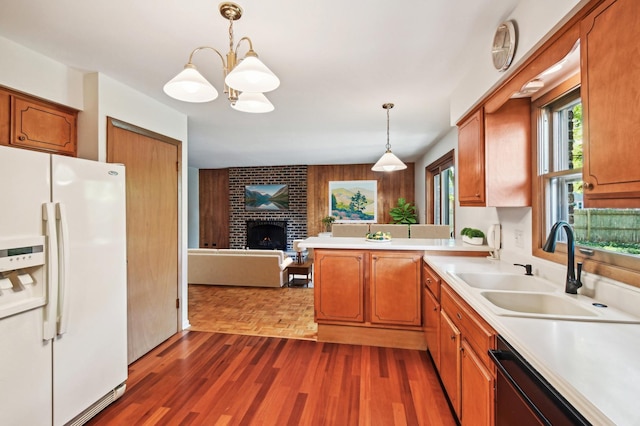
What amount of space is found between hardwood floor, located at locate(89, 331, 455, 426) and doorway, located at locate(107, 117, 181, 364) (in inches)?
10.0

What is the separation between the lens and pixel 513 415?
1.04 metres

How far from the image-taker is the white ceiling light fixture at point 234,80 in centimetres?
128

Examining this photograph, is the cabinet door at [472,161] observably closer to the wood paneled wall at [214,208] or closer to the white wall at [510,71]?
the white wall at [510,71]

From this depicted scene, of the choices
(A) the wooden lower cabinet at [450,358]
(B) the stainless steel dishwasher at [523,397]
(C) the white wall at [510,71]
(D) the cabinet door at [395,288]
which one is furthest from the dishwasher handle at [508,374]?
(D) the cabinet door at [395,288]

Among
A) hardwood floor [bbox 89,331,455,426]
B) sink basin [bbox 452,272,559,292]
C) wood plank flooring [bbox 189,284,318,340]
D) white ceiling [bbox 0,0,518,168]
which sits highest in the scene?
white ceiling [bbox 0,0,518,168]

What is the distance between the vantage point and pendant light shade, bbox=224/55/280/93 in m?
1.26

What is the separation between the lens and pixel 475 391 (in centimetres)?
139

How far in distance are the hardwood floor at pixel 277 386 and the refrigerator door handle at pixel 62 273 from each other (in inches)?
29.5

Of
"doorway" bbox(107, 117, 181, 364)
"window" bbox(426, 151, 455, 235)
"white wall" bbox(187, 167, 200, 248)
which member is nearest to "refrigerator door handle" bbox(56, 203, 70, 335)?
"doorway" bbox(107, 117, 181, 364)

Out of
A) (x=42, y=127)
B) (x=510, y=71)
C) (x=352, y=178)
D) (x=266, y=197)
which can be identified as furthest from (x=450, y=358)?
(x=266, y=197)

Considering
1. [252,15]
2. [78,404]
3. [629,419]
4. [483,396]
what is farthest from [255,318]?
[629,419]

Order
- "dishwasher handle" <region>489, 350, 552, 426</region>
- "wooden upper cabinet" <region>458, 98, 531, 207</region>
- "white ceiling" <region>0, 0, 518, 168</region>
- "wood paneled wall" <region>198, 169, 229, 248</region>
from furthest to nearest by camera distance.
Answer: "wood paneled wall" <region>198, 169, 229, 248</region>
"wooden upper cabinet" <region>458, 98, 531, 207</region>
"white ceiling" <region>0, 0, 518, 168</region>
"dishwasher handle" <region>489, 350, 552, 426</region>

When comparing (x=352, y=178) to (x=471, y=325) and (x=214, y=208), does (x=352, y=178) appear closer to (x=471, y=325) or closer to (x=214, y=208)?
(x=214, y=208)

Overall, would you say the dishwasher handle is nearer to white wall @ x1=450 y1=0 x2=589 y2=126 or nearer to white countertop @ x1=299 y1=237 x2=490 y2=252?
white wall @ x1=450 y1=0 x2=589 y2=126
